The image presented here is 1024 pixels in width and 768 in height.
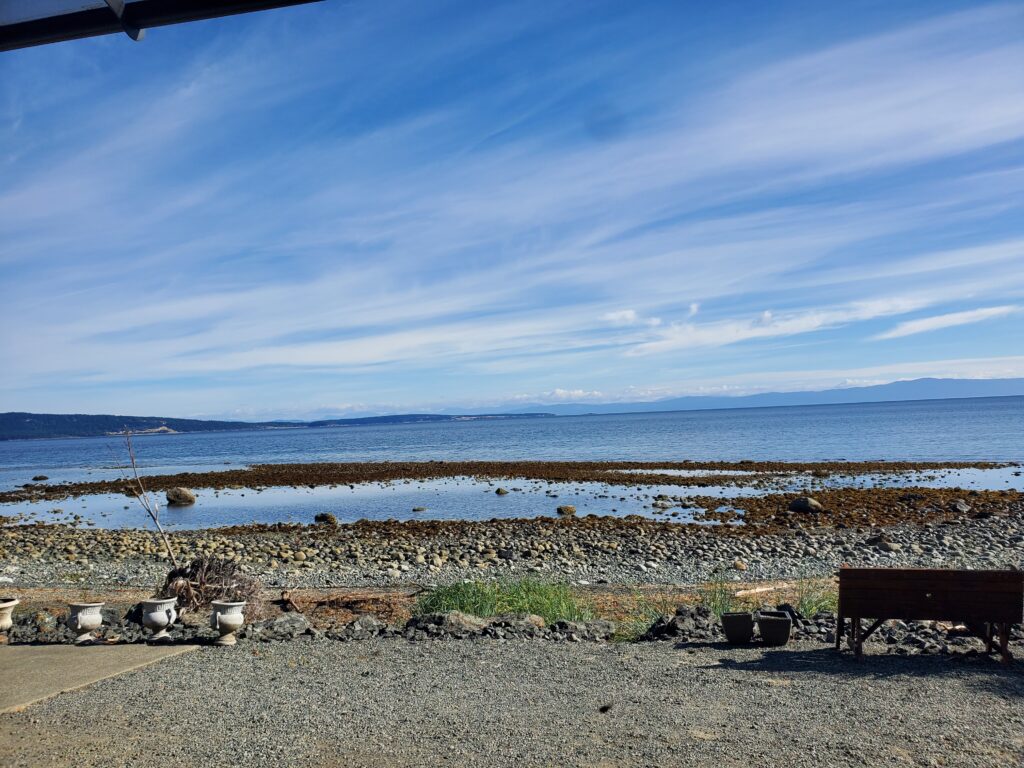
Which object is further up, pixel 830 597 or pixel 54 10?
pixel 54 10

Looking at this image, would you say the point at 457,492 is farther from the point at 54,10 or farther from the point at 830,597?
the point at 54,10

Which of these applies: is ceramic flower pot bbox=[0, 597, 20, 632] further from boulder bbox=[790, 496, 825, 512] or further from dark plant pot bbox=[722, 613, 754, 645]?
boulder bbox=[790, 496, 825, 512]

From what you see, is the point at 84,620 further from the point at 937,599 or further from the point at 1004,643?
the point at 1004,643

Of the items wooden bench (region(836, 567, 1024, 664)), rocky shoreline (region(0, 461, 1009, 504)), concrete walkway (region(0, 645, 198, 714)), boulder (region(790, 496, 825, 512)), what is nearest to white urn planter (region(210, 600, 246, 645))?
concrete walkway (region(0, 645, 198, 714))

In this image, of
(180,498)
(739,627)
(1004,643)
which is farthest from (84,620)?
(180,498)

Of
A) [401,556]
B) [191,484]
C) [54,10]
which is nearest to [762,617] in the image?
[54,10]

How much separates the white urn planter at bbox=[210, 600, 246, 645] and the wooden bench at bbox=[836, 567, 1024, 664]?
645 centimetres

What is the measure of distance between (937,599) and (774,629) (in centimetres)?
160

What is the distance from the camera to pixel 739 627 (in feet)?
29.2

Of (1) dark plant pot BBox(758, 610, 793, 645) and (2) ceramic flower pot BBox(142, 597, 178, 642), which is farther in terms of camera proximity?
(2) ceramic flower pot BBox(142, 597, 178, 642)

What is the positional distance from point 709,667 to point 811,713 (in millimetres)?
1648

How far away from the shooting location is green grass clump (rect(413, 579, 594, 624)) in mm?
11188

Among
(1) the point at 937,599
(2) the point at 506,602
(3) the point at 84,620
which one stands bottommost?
(2) the point at 506,602

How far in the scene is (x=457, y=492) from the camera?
40.3 meters
